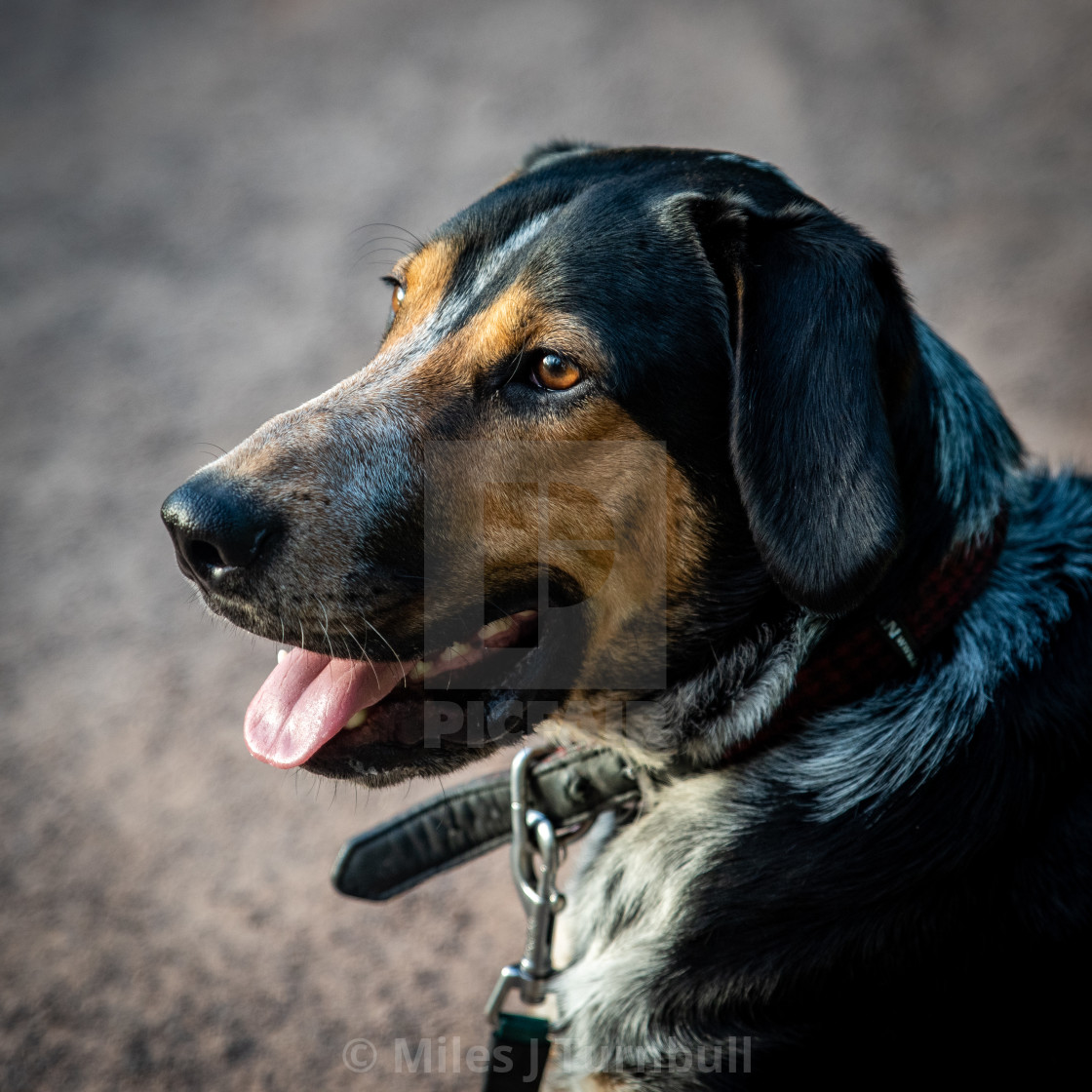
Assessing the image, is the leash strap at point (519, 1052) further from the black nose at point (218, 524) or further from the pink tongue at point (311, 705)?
the black nose at point (218, 524)

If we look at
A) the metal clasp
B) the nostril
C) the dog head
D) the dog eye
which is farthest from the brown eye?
the metal clasp

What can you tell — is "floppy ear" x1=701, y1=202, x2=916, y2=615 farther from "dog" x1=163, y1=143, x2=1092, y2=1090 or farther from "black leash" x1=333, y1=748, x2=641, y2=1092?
"black leash" x1=333, y1=748, x2=641, y2=1092

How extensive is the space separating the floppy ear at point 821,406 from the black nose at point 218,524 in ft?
3.09

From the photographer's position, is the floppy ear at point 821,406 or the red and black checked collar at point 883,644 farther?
the red and black checked collar at point 883,644

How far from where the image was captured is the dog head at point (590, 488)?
1.88 metres

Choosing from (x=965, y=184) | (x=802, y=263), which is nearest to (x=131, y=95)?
(x=965, y=184)

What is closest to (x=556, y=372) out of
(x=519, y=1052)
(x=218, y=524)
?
(x=218, y=524)

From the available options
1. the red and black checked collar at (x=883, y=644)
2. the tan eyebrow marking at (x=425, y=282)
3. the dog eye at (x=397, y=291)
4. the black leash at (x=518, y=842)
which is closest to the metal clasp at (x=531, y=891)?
the black leash at (x=518, y=842)

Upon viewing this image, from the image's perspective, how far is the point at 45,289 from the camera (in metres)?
5.84

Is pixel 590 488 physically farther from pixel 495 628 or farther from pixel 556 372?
pixel 495 628

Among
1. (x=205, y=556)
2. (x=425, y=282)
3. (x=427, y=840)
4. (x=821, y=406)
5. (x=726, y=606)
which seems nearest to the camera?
(x=821, y=406)

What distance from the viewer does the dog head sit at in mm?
1880

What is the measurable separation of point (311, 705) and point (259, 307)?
4211 millimetres

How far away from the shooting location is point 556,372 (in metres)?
2.04
